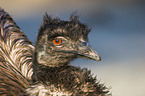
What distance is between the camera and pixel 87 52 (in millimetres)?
3221

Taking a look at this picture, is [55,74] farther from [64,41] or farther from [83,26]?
[83,26]

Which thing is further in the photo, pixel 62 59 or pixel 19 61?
pixel 19 61

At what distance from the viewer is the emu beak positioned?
3166 mm

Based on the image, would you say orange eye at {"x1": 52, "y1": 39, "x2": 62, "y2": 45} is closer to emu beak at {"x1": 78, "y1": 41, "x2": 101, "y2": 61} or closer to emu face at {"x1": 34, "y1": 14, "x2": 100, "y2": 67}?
emu face at {"x1": 34, "y1": 14, "x2": 100, "y2": 67}

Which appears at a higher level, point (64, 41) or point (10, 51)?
point (10, 51)

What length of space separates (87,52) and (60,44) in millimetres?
316

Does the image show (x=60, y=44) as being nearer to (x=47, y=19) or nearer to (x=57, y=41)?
(x=57, y=41)

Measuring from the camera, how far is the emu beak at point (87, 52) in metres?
3.17

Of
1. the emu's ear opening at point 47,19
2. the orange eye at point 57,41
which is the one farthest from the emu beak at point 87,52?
the emu's ear opening at point 47,19

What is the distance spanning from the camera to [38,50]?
134 inches

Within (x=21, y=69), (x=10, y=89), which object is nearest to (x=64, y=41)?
(x=10, y=89)

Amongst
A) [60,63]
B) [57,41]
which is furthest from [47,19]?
[60,63]

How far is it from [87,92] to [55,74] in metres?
0.40

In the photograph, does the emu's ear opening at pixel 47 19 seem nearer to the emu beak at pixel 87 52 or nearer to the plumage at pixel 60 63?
the plumage at pixel 60 63
